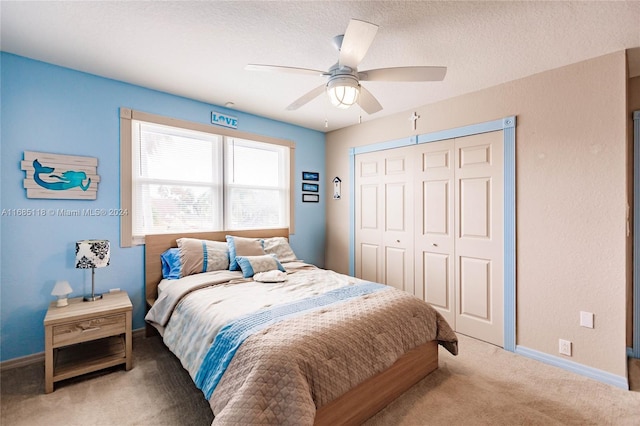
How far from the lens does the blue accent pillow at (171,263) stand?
288 centimetres

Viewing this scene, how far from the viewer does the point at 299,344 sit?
62.5 inches

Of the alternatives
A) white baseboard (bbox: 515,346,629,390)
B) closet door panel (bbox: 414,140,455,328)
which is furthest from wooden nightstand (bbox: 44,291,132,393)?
white baseboard (bbox: 515,346,629,390)

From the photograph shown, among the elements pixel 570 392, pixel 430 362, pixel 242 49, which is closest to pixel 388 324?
pixel 430 362

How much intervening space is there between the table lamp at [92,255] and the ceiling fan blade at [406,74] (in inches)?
97.9

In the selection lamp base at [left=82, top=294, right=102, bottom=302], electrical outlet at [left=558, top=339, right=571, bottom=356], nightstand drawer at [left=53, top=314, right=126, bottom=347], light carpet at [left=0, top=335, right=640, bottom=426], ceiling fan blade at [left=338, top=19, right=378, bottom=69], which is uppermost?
ceiling fan blade at [left=338, top=19, right=378, bottom=69]

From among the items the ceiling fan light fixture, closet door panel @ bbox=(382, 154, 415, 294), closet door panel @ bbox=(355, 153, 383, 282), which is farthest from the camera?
closet door panel @ bbox=(355, 153, 383, 282)

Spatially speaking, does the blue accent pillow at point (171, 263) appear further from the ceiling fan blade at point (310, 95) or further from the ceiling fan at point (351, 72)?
the ceiling fan at point (351, 72)

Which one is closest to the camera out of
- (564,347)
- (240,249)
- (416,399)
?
(416,399)

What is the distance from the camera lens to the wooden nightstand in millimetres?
2059

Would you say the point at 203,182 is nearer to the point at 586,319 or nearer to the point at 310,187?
the point at 310,187

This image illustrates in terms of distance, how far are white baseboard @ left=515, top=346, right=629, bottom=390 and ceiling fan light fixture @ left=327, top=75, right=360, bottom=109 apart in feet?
8.86

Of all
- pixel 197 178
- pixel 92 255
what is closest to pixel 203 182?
pixel 197 178

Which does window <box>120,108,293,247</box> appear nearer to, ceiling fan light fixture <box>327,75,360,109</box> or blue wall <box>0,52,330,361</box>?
blue wall <box>0,52,330,361</box>

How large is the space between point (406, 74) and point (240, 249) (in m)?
2.30
